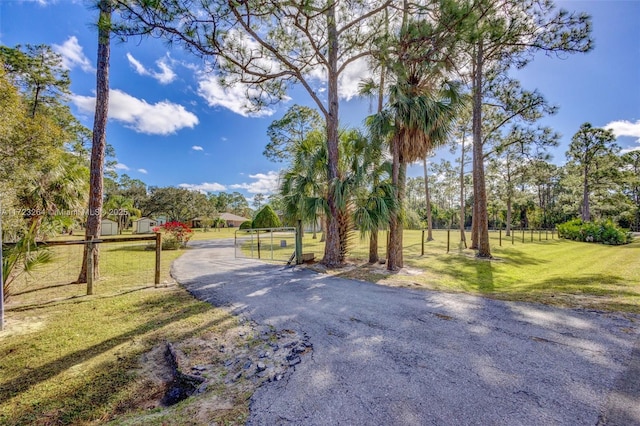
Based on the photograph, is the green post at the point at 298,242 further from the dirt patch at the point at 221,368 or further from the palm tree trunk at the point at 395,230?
the dirt patch at the point at 221,368

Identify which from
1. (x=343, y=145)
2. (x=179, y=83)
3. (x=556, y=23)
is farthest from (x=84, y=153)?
(x=556, y=23)

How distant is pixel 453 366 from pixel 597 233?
2799 cm

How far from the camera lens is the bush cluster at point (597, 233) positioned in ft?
64.3

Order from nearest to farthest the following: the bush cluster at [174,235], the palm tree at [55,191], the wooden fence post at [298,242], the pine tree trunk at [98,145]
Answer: the pine tree trunk at [98,145]
the palm tree at [55,191]
the wooden fence post at [298,242]
the bush cluster at [174,235]

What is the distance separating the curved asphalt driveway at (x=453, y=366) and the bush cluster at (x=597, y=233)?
2424 cm

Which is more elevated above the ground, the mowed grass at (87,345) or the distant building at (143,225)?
the distant building at (143,225)

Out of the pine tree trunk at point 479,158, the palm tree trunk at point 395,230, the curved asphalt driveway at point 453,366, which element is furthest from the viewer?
the pine tree trunk at point 479,158

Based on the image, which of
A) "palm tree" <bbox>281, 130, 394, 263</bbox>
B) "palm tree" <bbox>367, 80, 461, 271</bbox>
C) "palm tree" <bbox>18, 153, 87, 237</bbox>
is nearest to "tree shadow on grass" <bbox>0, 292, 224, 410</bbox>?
"palm tree" <bbox>281, 130, 394, 263</bbox>

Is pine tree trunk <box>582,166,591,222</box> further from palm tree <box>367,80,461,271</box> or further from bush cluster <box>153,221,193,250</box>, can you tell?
bush cluster <box>153,221,193,250</box>

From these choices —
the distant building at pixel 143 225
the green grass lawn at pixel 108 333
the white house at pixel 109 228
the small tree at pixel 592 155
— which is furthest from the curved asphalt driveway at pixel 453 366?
the distant building at pixel 143 225

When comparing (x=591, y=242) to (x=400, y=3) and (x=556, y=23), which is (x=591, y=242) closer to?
(x=556, y=23)

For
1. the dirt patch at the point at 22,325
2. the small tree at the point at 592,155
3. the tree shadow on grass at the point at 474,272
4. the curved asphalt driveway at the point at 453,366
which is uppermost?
the small tree at the point at 592,155

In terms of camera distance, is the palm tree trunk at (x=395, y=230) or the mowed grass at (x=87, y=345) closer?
the mowed grass at (x=87, y=345)

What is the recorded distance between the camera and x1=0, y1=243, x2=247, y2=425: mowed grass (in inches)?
86.3
